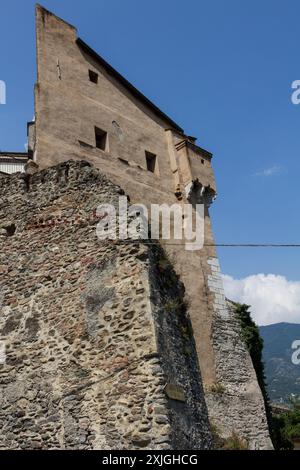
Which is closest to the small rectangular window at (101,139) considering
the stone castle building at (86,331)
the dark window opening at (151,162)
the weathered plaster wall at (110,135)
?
the weathered plaster wall at (110,135)

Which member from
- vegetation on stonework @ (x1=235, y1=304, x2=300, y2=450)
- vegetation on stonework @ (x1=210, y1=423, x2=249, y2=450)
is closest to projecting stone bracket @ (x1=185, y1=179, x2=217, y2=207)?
vegetation on stonework @ (x1=235, y1=304, x2=300, y2=450)

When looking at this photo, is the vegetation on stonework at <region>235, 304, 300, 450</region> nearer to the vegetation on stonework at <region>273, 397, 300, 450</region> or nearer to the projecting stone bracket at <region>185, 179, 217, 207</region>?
the vegetation on stonework at <region>273, 397, 300, 450</region>

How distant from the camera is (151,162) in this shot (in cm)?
2050

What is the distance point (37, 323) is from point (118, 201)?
2.52 meters

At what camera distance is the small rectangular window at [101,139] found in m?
18.5

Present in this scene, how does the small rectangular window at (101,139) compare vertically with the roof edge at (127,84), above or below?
below

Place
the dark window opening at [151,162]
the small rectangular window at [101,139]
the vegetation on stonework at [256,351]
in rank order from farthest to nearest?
the dark window opening at [151,162], the vegetation on stonework at [256,351], the small rectangular window at [101,139]

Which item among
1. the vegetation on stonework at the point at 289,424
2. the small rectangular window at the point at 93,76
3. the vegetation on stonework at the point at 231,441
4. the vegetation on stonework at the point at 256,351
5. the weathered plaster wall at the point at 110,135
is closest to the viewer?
the vegetation on stonework at the point at 231,441

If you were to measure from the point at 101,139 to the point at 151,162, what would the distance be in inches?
104

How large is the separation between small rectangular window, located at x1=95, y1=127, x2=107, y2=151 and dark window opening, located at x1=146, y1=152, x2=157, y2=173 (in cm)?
231

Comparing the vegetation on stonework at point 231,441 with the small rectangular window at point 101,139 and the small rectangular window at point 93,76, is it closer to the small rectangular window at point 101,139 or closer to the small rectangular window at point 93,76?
the small rectangular window at point 101,139

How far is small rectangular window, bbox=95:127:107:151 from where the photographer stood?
18.5 m

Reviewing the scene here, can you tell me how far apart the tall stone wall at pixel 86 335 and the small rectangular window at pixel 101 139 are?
876cm
